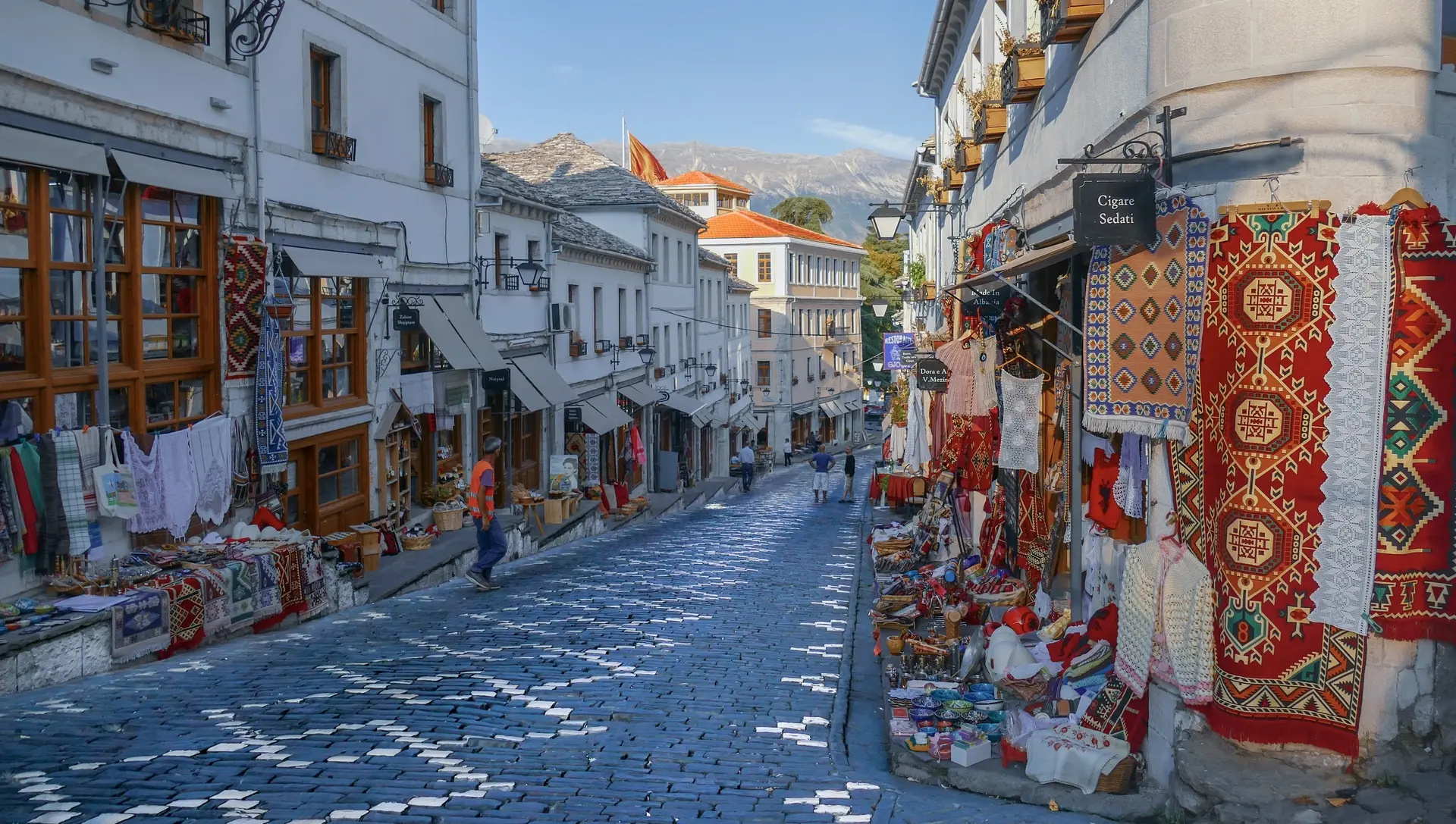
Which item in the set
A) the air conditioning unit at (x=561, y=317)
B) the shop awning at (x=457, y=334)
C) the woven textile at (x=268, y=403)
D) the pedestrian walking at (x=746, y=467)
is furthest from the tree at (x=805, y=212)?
the woven textile at (x=268, y=403)

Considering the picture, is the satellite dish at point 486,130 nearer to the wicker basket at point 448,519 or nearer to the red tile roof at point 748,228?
the wicker basket at point 448,519

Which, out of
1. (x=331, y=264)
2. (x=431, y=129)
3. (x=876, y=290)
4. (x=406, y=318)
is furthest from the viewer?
(x=876, y=290)

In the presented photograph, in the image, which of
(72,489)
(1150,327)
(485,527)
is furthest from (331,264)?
(1150,327)

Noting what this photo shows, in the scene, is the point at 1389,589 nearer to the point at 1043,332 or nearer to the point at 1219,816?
the point at 1219,816

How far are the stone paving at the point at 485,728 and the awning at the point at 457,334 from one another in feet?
21.4

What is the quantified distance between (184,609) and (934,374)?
9.29 meters

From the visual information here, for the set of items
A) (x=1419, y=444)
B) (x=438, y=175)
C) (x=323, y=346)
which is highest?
(x=438, y=175)

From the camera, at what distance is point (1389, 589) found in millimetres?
6598

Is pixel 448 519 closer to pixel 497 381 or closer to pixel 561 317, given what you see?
pixel 497 381

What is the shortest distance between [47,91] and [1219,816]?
10794mm

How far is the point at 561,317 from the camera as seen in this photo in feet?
84.4

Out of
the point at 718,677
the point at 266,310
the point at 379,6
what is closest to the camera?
the point at 718,677

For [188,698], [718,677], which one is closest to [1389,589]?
[718,677]

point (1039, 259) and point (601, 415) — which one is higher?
point (1039, 259)
